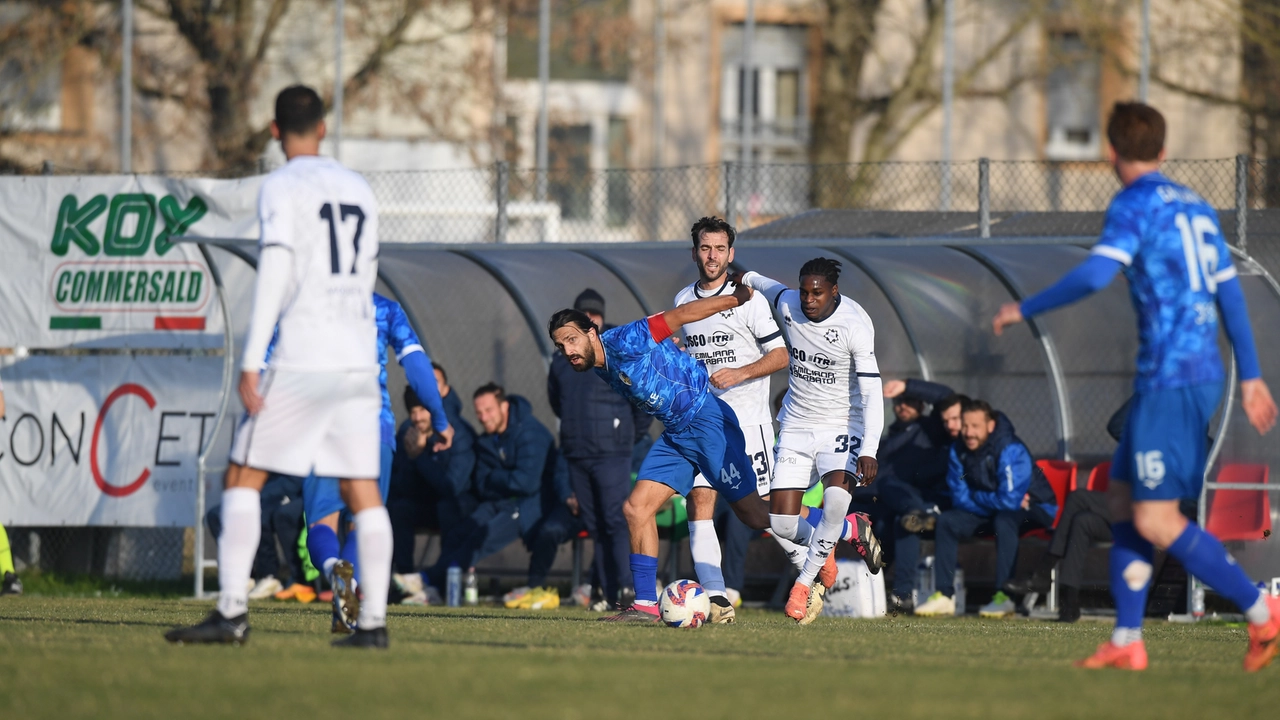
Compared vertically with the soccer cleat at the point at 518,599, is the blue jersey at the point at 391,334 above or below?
above

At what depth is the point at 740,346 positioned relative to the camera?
10148 millimetres

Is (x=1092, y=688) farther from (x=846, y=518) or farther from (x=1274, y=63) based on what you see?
(x=1274, y=63)

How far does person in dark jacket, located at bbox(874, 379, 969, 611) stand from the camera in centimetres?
1234

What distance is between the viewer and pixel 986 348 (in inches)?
559

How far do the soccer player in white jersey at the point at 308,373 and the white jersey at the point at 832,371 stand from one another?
364 cm

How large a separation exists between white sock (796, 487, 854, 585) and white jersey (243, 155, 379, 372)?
392 cm

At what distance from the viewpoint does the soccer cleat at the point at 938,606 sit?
12.2 m

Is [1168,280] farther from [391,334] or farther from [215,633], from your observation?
[391,334]

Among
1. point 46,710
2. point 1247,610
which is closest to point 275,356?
point 46,710

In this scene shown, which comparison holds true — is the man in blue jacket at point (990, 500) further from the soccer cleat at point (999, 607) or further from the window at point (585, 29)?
the window at point (585, 29)

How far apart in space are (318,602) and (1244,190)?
7.43 m

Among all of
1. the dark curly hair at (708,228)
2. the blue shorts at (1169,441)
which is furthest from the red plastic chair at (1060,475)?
the blue shorts at (1169,441)

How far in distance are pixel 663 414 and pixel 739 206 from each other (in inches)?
579

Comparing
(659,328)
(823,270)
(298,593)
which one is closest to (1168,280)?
(659,328)
